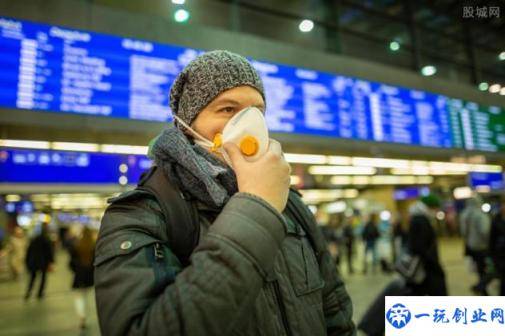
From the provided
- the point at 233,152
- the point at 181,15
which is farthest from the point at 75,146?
the point at 233,152

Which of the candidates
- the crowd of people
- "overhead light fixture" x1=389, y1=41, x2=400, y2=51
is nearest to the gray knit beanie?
the crowd of people

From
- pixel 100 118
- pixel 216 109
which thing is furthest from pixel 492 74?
pixel 216 109

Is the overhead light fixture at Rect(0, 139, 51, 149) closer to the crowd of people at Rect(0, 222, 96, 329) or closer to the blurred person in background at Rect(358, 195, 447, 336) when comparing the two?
the crowd of people at Rect(0, 222, 96, 329)

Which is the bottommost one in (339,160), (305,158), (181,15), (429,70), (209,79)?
(209,79)

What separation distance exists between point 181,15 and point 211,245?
16.2 ft

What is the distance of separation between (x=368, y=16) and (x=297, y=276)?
25.1ft

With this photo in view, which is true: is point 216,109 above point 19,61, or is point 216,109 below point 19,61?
below

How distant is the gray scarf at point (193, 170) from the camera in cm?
88

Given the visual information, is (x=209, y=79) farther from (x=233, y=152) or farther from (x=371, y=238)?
(x=371, y=238)

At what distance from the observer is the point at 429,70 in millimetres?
7273

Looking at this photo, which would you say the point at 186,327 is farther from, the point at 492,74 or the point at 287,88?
the point at 492,74

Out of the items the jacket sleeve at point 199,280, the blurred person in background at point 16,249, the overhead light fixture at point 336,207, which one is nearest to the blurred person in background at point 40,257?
the blurred person in background at point 16,249

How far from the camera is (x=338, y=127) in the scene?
520 centimetres

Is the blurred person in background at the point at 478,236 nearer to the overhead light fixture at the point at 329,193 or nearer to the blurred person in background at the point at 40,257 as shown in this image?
the overhead light fixture at the point at 329,193
